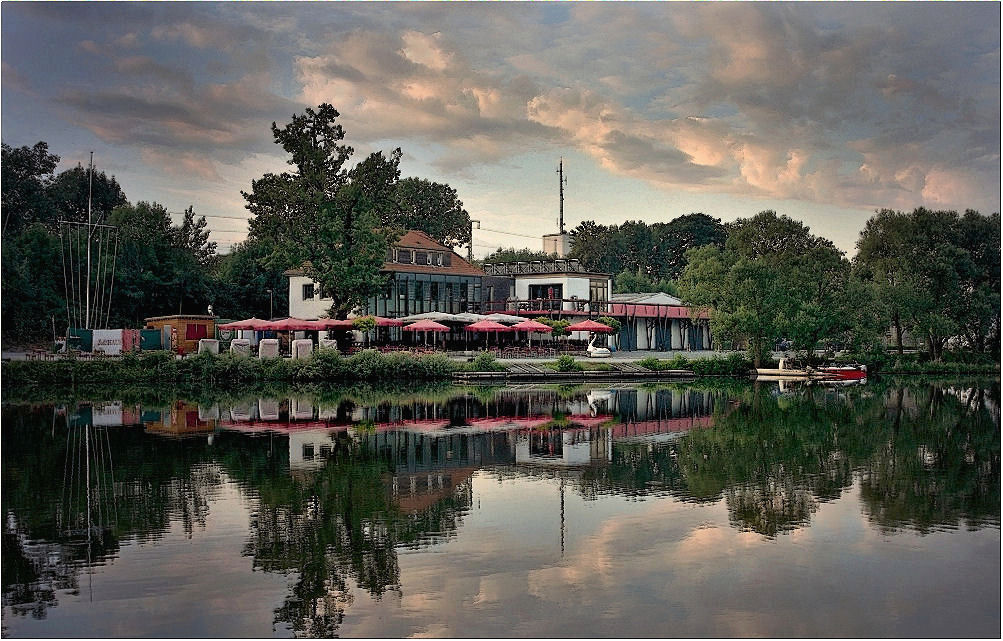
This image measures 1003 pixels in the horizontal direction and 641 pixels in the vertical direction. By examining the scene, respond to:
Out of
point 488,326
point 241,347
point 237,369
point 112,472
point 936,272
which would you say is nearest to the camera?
point 112,472

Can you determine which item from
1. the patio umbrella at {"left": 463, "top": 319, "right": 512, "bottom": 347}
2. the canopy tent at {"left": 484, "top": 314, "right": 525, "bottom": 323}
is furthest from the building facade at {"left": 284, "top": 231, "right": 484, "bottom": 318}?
the patio umbrella at {"left": 463, "top": 319, "right": 512, "bottom": 347}

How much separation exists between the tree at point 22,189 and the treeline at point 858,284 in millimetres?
46014

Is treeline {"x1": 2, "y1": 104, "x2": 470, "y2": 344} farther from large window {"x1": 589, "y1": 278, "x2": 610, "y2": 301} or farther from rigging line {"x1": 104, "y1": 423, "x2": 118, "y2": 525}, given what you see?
rigging line {"x1": 104, "y1": 423, "x2": 118, "y2": 525}

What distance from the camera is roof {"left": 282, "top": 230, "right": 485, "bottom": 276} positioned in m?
62.1

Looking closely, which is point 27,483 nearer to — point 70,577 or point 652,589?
point 70,577

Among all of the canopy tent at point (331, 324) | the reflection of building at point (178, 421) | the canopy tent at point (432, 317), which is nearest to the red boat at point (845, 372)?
the canopy tent at point (432, 317)

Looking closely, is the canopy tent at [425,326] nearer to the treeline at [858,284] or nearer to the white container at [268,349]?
the white container at [268,349]

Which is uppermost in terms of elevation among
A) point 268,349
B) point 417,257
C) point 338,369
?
point 417,257

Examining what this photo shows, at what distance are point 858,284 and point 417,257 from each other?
26653 millimetres

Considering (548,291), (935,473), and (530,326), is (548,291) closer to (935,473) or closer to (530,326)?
(530,326)

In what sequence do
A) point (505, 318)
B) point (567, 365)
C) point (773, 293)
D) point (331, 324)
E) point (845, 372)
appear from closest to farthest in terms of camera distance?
point (567, 365), point (845, 372), point (331, 324), point (773, 293), point (505, 318)

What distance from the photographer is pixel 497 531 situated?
501 inches

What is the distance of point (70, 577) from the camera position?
10.5 m

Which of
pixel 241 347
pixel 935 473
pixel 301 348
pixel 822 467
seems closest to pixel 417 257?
pixel 301 348
